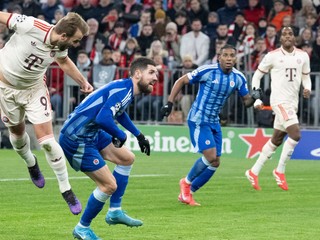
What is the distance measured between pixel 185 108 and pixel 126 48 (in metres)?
2.19

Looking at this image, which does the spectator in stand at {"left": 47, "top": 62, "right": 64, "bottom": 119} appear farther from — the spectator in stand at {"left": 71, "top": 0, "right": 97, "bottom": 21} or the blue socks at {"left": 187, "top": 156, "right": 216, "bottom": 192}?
the blue socks at {"left": 187, "top": 156, "right": 216, "bottom": 192}

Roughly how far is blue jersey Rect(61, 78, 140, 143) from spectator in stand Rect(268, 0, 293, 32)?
15.1m

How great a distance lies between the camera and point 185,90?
25.3m

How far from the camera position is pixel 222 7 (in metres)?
27.9

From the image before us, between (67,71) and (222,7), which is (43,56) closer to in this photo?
(67,71)

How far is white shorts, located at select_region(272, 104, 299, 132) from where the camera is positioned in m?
18.0

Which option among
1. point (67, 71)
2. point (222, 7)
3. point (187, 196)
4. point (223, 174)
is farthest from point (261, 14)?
point (67, 71)

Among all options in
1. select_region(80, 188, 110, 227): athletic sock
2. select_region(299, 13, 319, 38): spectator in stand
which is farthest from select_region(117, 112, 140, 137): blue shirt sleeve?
select_region(299, 13, 319, 38): spectator in stand

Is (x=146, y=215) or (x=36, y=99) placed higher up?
(x=36, y=99)

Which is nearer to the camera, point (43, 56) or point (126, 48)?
point (43, 56)

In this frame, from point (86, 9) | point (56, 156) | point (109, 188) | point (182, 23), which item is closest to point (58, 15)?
point (86, 9)

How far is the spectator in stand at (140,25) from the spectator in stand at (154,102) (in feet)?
6.22

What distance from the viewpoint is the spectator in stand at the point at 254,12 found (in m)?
26.9

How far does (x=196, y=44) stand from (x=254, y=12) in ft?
7.42
